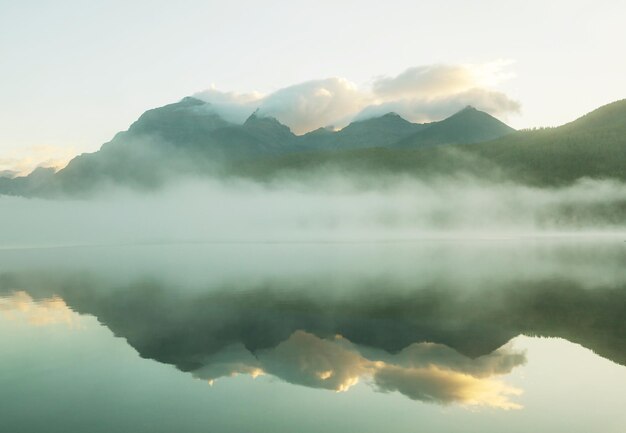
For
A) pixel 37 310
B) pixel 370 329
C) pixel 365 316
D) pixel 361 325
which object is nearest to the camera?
pixel 370 329

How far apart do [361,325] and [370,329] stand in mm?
1606

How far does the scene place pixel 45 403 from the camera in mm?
23562

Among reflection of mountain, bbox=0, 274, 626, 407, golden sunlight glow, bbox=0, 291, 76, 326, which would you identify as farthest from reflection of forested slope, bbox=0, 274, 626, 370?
golden sunlight glow, bbox=0, 291, 76, 326

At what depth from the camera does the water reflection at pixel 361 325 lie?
2748 cm

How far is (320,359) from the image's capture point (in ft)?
99.7

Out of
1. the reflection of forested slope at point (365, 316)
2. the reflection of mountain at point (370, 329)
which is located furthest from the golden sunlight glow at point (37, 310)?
the reflection of mountain at point (370, 329)

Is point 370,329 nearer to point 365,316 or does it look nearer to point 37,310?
point 365,316

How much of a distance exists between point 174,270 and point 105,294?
3386 cm

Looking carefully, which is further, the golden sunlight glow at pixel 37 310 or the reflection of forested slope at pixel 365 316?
the golden sunlight glow at pixel 37 310

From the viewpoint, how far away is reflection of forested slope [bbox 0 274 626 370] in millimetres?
→ 34250

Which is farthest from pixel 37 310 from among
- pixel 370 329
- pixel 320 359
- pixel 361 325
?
pixel 320 359

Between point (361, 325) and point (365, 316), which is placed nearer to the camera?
point (361, 325)

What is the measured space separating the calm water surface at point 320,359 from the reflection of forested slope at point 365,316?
0.16m

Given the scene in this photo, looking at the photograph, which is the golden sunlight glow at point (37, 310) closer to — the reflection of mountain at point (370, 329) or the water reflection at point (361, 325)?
the water reflection at point (361, 325)
